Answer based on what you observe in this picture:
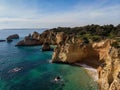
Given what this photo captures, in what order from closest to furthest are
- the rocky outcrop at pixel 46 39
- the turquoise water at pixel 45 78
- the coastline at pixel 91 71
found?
the turquoise water at pixel 45 78 → the coastline at pixel 91 71 → the rocky outcrop at pixel 46 39

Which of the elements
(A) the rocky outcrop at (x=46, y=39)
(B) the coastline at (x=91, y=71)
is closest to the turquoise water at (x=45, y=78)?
(B) the coastline at (x=91, y=71)

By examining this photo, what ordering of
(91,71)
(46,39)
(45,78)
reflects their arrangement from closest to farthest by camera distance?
(45,78) < (91,71) < (46,39)

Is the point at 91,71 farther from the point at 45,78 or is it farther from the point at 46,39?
the point at 46,39

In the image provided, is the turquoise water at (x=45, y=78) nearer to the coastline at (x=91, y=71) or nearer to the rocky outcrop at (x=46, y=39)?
the coastline at (x=91, y=71)

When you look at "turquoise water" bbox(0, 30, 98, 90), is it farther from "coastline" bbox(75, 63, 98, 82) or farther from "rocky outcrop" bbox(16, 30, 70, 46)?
"rocky outcrop" bbox(16, 30, 70, 46)

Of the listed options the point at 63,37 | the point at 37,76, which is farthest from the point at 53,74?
the point at 63,37

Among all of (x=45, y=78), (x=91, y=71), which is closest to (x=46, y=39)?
(x=91, y=71)

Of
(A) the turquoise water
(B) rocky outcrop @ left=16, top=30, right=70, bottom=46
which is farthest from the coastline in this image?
(B) rocky outcrop @ left=16, top=30, right=70, bottom=46

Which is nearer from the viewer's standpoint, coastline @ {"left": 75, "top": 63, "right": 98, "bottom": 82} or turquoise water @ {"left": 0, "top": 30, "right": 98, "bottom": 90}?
turquoise water @ {"left": 0, "top": 30, "right": 98, "bottom": 90}

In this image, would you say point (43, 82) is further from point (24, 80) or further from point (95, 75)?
point (95, 75)

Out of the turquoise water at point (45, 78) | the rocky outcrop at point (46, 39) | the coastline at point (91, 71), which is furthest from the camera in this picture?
the rocky outcrop at point (46, 39)

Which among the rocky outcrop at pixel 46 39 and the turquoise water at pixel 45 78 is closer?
the turquoise water at pixel 45 78
